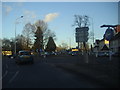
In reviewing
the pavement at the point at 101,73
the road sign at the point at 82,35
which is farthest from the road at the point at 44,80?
the road sign at the point at 82,35

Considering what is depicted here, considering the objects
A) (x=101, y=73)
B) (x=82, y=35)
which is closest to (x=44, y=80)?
(x=101, y=73)

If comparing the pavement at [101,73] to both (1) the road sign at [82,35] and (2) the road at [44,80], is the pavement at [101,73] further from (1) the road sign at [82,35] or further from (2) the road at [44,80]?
(1) the road sign at [82,35]

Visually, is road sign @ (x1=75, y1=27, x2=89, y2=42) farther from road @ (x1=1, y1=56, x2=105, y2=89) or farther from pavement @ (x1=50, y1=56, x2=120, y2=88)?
road @ (x1=1, y1=56, x2=105, y2=89)

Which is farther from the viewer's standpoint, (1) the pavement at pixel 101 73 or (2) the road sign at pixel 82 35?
(2) the road sign at pixel 82 35

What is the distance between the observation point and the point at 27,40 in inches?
2650

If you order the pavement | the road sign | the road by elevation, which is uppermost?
the road sign

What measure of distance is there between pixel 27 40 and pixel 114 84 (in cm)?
5985

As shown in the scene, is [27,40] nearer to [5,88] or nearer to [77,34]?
[77,34]

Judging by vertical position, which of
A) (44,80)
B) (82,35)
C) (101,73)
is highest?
(82,35)

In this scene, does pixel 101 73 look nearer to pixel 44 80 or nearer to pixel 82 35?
pixel 44 80

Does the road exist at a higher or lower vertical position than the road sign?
lower

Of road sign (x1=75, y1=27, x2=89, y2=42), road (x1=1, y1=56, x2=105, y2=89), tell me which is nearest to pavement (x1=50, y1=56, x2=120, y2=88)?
road (x1=1, y1=56, x2=105, y2=89)

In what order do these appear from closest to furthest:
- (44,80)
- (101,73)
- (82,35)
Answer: (44,80) < (101,73) < (82,35)

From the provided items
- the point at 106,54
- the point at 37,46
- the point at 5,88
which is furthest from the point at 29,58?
the point at 37,46
